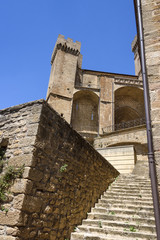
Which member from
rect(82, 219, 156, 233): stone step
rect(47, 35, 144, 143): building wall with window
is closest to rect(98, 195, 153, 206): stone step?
rect(82, 219, 156, 233): stone step

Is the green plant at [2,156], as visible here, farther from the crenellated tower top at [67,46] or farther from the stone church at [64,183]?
the crenellated tower top at [67,46]

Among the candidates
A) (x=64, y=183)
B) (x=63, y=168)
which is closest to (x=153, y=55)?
(x=63, y=168)

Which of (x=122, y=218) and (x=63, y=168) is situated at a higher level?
(x=63, y=168)

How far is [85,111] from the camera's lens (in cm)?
2034

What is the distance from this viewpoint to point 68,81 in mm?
20547

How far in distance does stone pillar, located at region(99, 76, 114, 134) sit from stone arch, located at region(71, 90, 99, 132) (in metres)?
1.04

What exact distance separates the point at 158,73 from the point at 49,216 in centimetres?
280

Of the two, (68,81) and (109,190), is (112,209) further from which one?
(68,81)

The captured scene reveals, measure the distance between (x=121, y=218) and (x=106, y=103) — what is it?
53.0 feet

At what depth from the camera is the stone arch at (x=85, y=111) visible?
19406 mm

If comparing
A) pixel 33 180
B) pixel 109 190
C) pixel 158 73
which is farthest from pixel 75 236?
pixel 158 73

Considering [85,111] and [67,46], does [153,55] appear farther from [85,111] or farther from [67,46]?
[67,46]

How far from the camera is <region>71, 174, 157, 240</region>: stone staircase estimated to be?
11.7 ft

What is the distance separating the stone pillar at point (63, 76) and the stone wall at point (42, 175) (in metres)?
14.4
